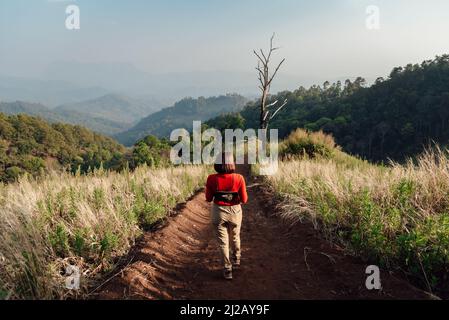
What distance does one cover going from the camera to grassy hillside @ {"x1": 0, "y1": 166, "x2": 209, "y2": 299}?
12.0ft

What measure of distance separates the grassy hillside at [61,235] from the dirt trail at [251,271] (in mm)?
375

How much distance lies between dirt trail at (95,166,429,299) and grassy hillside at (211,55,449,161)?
185 feet

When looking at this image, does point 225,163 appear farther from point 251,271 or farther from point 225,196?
point 251,271

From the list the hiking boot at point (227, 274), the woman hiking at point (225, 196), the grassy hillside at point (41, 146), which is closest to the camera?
the hiking boot at point (227, 274)

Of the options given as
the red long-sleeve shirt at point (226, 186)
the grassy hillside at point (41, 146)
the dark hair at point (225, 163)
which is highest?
the dark hair at point (225, 163)

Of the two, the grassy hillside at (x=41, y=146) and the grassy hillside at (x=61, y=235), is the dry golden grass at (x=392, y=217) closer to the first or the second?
the grassy hillside at (x=61, y=235)

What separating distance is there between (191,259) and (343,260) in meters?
2.32

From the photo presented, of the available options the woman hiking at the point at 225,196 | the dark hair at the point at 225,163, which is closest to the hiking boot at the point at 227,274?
the woman hiking at the point at 225,196

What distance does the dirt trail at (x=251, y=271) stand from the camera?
411 cm

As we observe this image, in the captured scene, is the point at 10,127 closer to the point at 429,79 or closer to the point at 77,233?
the point at 77,233

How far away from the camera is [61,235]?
459 centimetres

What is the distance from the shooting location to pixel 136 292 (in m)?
3.96

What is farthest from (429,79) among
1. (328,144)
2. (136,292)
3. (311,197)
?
(136,292)

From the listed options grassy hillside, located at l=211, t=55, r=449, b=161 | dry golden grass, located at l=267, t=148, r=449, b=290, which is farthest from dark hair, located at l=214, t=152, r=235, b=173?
grassy hillside, located at l=211, t=55, r=449, b=161
